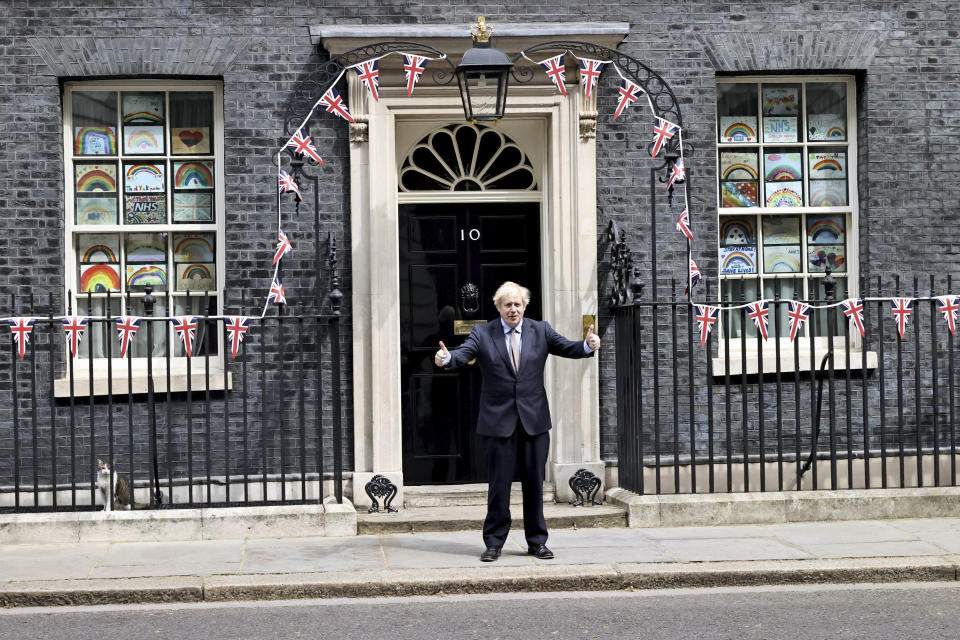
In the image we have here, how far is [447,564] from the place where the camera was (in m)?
7.59

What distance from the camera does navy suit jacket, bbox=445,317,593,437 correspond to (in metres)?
7.77

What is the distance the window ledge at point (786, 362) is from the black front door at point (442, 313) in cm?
182

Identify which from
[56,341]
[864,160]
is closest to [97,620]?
[56,341]

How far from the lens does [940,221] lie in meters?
10.1

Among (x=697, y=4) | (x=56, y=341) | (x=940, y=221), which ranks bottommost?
(x=56, y=341)

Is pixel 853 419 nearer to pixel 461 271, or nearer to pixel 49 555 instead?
pixel 461 271

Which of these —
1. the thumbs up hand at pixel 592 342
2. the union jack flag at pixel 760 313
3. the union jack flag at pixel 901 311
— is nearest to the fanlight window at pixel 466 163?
the union jack flag at pixel 760 313

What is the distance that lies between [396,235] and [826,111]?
377 centimetres

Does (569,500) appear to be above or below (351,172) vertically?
below

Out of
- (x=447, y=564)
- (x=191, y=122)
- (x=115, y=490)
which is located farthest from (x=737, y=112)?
(x=115, y=490)

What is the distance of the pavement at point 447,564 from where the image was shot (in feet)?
23.1

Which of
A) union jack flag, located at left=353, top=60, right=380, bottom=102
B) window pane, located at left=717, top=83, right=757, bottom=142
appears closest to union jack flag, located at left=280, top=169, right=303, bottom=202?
union jack flag, located at left=353, top=60, right=380, bottom=102

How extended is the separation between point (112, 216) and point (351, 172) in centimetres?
196

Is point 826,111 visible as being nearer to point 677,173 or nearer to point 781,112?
point 781,112
